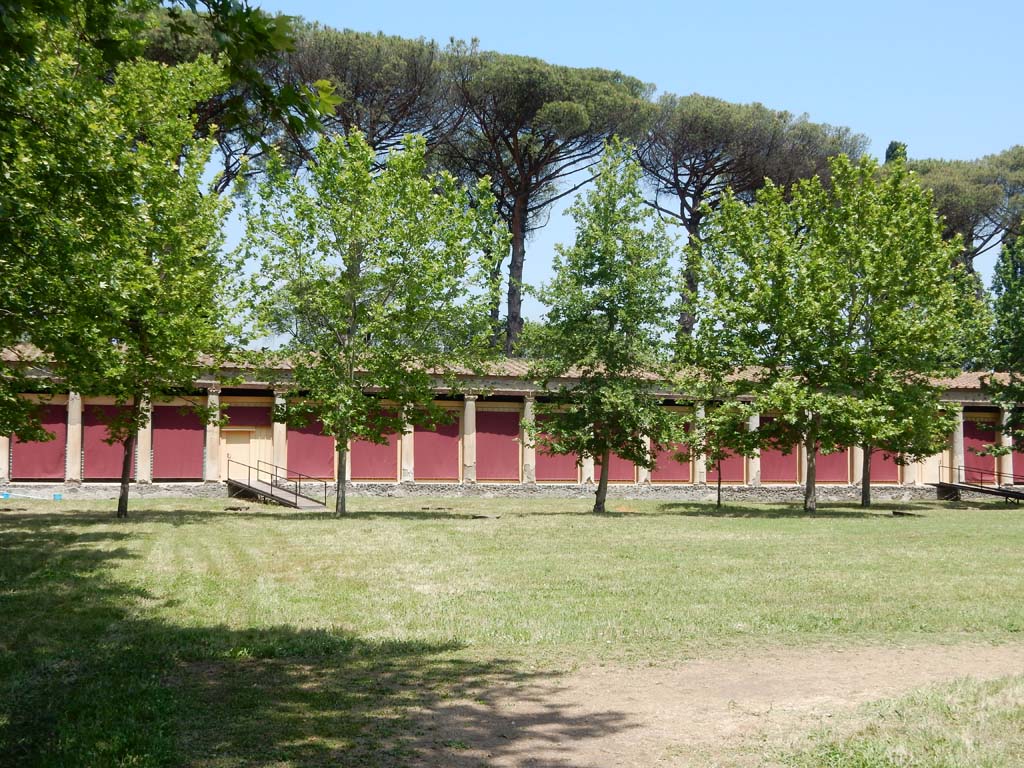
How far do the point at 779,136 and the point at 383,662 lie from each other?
47.4 m

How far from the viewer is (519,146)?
48844 millimetres

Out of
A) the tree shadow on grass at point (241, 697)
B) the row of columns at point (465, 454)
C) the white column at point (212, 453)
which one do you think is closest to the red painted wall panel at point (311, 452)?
the row of columns at point (465, 454)

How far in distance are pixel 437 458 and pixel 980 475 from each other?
2474cm

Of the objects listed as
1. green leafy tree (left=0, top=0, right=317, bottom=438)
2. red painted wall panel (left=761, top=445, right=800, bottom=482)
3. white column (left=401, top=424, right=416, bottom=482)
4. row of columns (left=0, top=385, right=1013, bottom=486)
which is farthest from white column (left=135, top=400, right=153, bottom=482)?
red painted wall panel (left=761, top=445, right=800, bottom=482)

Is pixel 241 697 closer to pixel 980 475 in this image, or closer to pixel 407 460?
pixel 407 460

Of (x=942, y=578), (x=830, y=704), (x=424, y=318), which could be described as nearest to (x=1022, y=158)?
(x=424, y=318)

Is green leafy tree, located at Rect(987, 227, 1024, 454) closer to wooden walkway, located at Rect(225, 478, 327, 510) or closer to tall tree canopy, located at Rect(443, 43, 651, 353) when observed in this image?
tall tree canopy, located at Rect(443, 43, 651, 353)

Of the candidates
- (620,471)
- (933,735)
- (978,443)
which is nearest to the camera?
(933,735)

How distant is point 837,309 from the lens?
29453mm

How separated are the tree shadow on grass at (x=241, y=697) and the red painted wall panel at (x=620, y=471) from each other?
1252 inches

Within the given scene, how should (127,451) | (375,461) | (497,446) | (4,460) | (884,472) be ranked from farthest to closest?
(884,472), (497,446), (375,461), (4,460), (127,451)

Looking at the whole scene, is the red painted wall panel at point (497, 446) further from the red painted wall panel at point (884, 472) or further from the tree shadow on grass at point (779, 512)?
the red painted wall panel at point (884, 472)

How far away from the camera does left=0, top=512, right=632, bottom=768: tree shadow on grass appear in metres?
5.98

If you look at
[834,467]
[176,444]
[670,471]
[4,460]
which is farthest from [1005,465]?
[4,460]
